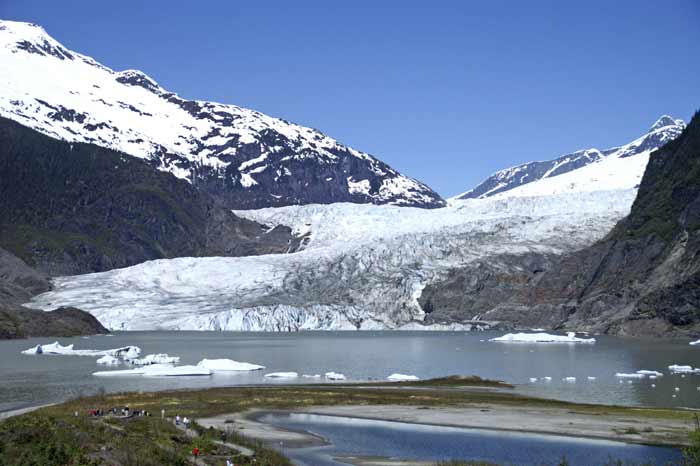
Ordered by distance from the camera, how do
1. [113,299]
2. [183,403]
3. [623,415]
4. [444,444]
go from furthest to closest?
[113,299] < [183,403] < [623,415] < [444,444]

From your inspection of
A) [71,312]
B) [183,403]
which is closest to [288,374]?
[183,403]

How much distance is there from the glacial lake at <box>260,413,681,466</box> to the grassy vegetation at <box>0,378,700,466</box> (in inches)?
155

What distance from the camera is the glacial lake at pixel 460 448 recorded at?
4081 centimetres

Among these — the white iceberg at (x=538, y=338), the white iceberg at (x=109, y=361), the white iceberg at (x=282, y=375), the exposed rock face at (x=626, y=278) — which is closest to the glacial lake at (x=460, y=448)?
the white iceberg at (x=282, y=375)

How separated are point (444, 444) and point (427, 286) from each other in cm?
13733

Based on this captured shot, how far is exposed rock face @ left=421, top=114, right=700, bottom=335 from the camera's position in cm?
13888

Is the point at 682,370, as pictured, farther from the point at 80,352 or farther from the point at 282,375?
the point at 80,352

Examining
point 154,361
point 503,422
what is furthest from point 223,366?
point 503,422

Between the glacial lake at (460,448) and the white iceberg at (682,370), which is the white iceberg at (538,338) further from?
the glacial lake at (460,448)

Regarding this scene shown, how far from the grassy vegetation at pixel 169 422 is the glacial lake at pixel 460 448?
12.9 ft

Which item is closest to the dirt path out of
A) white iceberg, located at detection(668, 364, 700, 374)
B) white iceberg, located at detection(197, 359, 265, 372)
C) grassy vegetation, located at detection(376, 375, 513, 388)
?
grassy vegetation, located at detection(376, 375, 513, 388)

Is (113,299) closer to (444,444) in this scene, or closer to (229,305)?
(229,305)

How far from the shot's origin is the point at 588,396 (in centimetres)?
6531

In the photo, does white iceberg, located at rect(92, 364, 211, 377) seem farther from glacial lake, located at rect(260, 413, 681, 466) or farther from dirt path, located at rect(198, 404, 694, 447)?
glacial lake, located at rect(260, 413, 681, 466)
